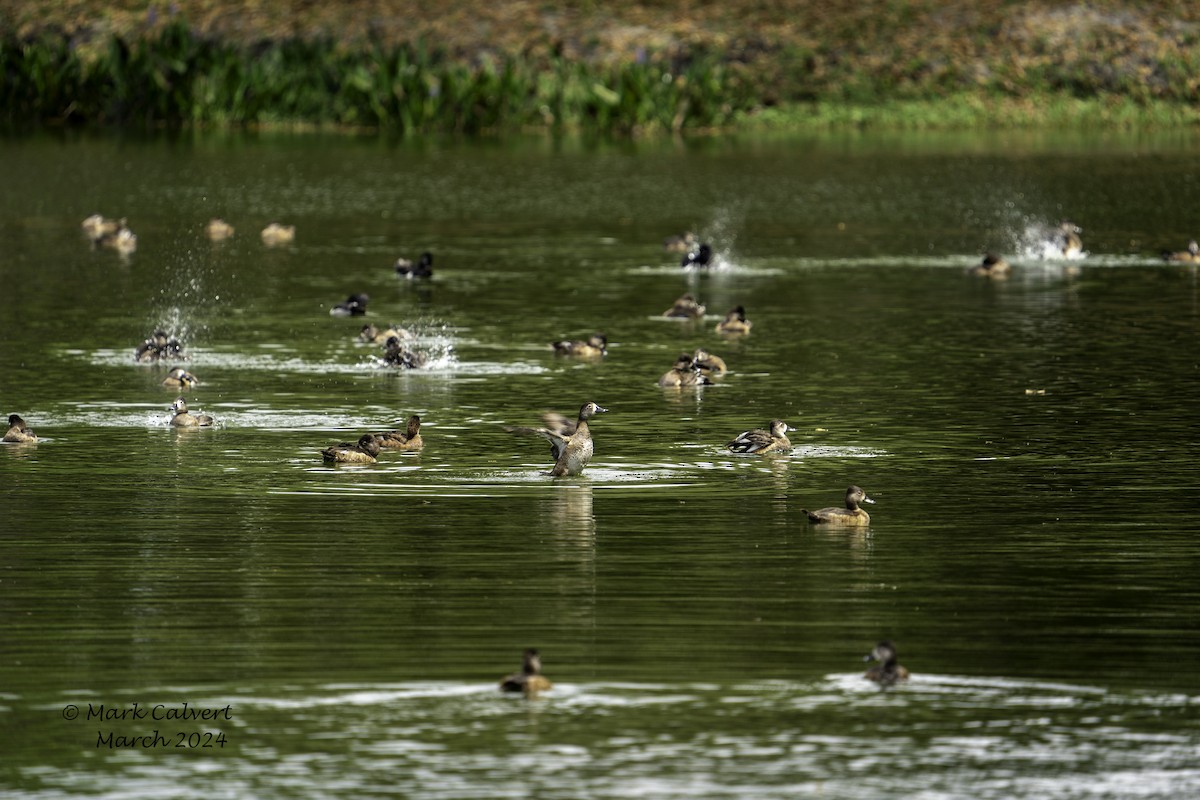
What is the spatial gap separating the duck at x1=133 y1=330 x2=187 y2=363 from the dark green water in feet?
1.02

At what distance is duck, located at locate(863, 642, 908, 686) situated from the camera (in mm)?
14664

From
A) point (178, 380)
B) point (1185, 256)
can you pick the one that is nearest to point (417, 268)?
point (1185, 256)

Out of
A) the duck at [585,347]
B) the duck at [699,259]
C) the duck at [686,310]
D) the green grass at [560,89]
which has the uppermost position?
the green grass at [560,89]

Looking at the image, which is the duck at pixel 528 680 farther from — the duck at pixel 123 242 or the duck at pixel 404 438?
the duck at pixel 123 242

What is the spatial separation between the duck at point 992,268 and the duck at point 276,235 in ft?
41.1

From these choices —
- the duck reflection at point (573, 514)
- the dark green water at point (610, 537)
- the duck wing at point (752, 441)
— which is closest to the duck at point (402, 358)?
the dark green water at point (610, 537)

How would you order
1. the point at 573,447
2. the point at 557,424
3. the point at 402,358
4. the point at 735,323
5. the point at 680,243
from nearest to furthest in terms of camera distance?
the point at 573,447 < the point at 557,424 < the point at 402,358 < the point at 735,323 < the point at 680,243

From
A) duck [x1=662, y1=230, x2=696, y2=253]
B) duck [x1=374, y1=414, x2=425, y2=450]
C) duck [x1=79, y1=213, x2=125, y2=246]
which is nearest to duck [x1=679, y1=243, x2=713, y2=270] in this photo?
duck [x1=662, y1=230, x2=696, y2=253]

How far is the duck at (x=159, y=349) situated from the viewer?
29.8 m

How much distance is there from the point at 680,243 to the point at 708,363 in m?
15.9

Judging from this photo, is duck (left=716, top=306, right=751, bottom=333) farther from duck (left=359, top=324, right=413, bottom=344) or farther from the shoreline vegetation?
the shoreline vegetation

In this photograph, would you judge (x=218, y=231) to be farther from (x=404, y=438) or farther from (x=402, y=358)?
(x=404, y=438)

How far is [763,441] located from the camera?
74.5 feet

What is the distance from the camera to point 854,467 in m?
22.4
